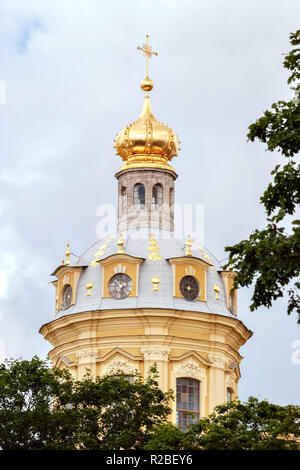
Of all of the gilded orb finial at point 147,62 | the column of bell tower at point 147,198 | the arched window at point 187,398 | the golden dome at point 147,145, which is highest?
the gilded orb finial at point 147,62

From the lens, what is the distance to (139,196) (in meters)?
70.0

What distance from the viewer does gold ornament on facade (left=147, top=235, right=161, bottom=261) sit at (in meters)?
65.8

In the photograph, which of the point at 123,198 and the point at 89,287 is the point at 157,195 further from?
the point at 89,287

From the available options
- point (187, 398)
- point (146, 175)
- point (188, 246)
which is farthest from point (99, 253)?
point (187, 398)

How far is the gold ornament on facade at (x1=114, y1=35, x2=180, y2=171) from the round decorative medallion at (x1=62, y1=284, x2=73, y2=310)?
758 centimetres

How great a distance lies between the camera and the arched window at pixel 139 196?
6988 centimetres

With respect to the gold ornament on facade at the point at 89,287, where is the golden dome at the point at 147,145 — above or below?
above

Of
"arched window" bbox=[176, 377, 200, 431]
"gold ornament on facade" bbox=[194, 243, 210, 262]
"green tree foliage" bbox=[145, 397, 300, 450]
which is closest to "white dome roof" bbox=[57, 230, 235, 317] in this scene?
"gold ornament on facade" bbox=[194, 243, 210, 262]

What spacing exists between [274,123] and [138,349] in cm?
3100

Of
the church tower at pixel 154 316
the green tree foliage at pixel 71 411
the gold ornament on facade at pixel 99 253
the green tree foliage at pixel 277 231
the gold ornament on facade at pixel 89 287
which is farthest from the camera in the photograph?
the gold ornament on facade at pixel 99 253

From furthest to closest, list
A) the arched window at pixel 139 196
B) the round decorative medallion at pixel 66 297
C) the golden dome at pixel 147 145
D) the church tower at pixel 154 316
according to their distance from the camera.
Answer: the golden dome at pixel 147 145
the arched window at pixel 139 196
the round decorative medallion at pixel 66 297
the church tower at pixel 154 316

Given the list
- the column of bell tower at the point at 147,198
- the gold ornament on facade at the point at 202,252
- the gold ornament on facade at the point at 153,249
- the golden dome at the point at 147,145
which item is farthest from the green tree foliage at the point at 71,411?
the golden dome at the point at 147,145

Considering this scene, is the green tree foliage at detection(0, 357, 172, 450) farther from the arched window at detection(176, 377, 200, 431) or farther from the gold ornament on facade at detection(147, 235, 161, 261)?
the gold ornament on facade at detection(147, 235, 161, 261)

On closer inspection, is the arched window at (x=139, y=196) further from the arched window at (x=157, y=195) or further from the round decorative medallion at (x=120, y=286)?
the round decorative medallion at (x=120, y=286)
